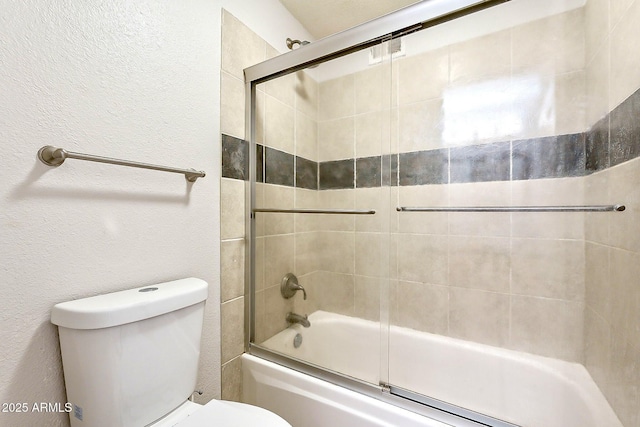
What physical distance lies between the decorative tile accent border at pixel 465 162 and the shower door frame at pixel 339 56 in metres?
0.13

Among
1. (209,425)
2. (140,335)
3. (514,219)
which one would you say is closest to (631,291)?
(514,219)

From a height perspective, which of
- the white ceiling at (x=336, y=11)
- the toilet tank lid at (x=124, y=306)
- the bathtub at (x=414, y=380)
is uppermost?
the white ceiling at (x=336, y=11)

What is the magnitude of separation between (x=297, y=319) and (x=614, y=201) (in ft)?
4.50

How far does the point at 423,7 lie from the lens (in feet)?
3.26

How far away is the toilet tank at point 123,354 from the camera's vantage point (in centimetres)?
72

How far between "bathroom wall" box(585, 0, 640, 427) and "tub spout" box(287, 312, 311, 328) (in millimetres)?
1180

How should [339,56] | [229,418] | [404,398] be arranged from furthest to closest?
[339,56] → [404,398] → [229,418]

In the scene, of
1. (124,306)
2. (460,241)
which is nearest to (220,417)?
(124,306)

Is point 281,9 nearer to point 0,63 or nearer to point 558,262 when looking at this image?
point 0,63

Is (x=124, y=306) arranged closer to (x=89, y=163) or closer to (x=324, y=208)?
(x=89, y=163)

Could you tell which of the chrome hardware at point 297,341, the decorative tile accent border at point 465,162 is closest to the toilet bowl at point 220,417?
the chrome hardware at point 297,341

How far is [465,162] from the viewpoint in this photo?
141 centimetres

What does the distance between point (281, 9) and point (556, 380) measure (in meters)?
2.27

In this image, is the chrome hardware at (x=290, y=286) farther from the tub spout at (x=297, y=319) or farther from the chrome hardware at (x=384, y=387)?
the chrome hardware at (x=384, y=387)
